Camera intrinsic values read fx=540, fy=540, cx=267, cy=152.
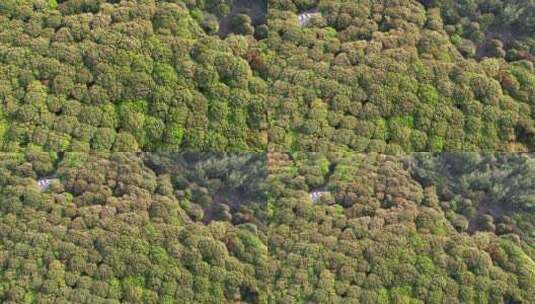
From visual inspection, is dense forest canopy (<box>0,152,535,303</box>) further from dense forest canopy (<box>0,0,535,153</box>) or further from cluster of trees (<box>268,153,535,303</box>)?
dense forest canopy (<box>0,0,535,153</box>)

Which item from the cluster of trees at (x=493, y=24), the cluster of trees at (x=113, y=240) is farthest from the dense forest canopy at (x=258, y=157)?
the cluster of trees at (x=493, y=24)

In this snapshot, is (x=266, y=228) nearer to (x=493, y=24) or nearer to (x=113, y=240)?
(x=113, y=240)

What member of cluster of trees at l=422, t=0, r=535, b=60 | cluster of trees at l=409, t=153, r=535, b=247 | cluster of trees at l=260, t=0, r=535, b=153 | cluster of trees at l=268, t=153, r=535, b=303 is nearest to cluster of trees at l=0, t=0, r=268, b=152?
cluster of trees at l=260, t=0, r=535, b=153

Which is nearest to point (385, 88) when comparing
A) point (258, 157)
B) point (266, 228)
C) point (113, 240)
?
point (258, 157)

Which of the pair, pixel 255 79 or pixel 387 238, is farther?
pixel 255 79

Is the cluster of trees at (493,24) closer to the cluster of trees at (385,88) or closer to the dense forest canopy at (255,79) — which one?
the dense forest canopy at (255,79)

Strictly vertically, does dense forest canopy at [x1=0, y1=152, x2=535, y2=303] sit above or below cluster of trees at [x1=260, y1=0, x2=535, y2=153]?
below

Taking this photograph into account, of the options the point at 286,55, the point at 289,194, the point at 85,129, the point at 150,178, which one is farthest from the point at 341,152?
the point at 85,129
